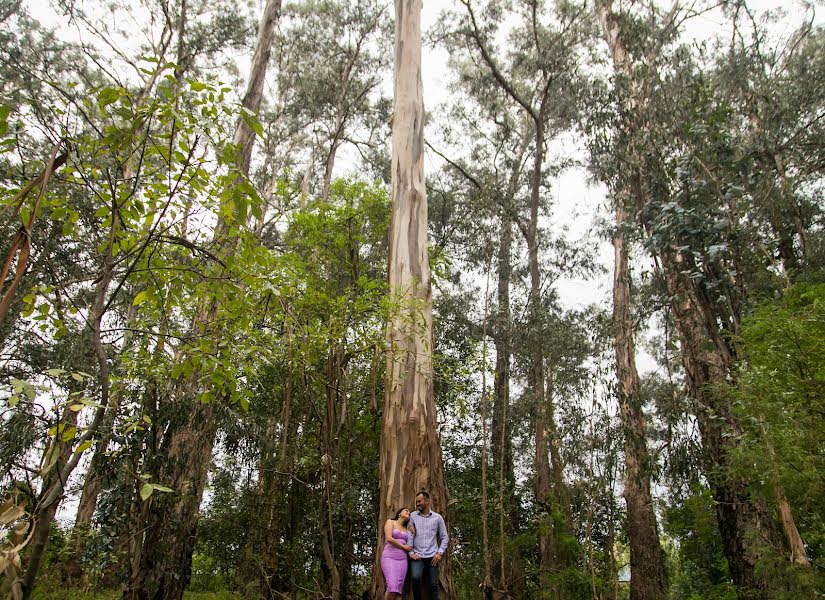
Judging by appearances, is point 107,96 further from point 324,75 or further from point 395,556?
Result: point 324,75

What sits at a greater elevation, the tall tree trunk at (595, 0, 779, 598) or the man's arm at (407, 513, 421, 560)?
the tall tree trunk at (595, 0, 779, 598)

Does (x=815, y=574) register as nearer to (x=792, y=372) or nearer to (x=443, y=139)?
(x=792, y=372)

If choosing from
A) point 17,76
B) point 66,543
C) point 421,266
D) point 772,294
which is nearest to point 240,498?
point 66,543

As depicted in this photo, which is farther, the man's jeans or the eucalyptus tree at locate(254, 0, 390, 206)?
the eucalyptus tree at locate(254, 0, 390, 206)

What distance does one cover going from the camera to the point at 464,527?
26.0 ft

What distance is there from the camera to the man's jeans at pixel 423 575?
161 inches

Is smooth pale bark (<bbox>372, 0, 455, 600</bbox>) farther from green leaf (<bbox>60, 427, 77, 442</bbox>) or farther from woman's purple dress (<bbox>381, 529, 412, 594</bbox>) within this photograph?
green leaf (<bbox>60, 427, 77, 442</bbox>)

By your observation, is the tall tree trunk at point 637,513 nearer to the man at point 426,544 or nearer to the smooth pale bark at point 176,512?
the man at point 426,544

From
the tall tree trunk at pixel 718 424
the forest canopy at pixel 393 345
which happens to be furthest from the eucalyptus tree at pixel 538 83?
the tall tree trunk at pixel 718 424

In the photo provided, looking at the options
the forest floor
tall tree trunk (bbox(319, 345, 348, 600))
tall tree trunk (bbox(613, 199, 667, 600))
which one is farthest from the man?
the forest floor

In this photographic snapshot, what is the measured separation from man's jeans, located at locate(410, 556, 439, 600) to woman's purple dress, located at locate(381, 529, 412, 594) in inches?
3.9

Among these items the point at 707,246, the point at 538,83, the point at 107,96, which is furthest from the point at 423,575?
the point at 538,83

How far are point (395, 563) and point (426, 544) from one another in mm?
269

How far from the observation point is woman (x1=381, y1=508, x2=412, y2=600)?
398 centimetres
